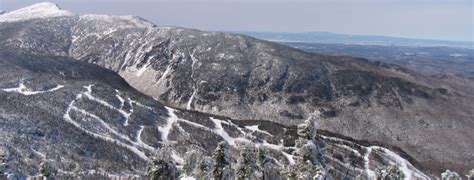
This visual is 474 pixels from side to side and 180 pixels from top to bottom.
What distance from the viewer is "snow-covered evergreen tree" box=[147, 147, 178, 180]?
3869 cm

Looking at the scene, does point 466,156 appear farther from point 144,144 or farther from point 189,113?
point 144,144

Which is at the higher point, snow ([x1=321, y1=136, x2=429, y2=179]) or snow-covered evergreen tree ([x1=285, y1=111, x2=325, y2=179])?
snow-covered evergreen tree ([x1=285, y1=111, x2=325, y2=179])

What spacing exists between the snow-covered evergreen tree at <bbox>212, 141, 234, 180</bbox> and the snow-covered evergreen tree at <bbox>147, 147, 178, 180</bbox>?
604 cm

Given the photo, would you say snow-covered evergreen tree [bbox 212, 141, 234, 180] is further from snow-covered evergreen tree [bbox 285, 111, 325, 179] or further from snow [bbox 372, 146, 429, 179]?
snow [bbox 372, 146, 429, 179]

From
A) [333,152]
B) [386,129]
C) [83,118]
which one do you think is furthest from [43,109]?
[386,129]

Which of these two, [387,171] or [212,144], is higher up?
[387,171]

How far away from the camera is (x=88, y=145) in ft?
405

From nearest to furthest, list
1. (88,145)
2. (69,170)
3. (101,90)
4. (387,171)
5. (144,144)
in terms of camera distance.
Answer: (387,171) → (69,170) → (88,145) → (144,144) → (101,90)

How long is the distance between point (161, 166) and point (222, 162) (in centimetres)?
769

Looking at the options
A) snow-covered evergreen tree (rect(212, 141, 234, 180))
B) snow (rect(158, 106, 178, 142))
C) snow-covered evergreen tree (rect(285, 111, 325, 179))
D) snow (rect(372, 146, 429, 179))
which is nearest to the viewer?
snow-covered evergreen tree (rect(285, 111, 325, 179))

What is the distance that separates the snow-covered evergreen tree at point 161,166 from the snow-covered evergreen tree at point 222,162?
6.04 m

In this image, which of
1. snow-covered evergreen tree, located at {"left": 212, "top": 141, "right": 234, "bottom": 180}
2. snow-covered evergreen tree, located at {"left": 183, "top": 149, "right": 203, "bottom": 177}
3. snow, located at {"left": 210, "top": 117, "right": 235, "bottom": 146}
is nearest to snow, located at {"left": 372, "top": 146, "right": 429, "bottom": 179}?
snow, located at {"left": 210, "top": 117, "right": 235, "bottom": 146}

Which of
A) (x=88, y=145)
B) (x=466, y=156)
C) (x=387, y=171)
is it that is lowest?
(x=466, y=156)

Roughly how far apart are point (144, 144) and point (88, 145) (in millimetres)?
18602
